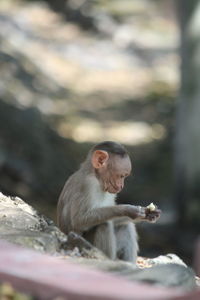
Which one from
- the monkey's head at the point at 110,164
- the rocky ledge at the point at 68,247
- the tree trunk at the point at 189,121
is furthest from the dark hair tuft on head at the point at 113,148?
the tree trunk at the point at 189,121

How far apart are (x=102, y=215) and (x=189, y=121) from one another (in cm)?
1084

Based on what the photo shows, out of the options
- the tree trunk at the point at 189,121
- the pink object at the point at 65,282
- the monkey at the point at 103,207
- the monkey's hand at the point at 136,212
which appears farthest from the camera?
the tree trunk at the point at 189,121

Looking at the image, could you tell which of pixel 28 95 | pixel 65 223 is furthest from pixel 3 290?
pixel 28 95

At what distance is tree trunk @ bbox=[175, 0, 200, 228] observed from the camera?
19.0m

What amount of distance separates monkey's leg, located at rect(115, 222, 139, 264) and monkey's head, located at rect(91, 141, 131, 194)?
0.43 metres

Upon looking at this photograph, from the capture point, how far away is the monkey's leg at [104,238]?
8.79 m

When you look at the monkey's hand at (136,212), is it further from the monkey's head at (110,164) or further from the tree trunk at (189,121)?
the tree trunk at (189,121)

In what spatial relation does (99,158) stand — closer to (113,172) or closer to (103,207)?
(113,172)

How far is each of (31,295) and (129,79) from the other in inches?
937

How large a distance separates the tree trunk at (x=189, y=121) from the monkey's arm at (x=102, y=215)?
412 inches

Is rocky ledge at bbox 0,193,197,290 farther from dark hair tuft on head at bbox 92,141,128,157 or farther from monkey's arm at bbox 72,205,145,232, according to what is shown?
dark hair tuft on head at bbox 92,141,128,157

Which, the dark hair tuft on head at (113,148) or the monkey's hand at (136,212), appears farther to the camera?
the dark hair tuft on head at (113,148)

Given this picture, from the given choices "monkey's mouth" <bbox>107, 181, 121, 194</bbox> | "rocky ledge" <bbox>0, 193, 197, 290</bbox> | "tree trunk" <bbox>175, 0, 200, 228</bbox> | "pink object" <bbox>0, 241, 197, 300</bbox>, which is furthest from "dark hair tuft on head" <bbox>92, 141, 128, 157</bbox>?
"tree trunk" <bbox>175, 0, 200, 228</bbox>

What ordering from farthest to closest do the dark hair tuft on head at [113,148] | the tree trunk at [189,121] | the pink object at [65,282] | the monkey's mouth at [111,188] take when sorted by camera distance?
the tree trunk at [189,121] < the monkey's mouth at [111,188] < the dark hair tuft on head at [113,148] < the pink object at [65,282]
